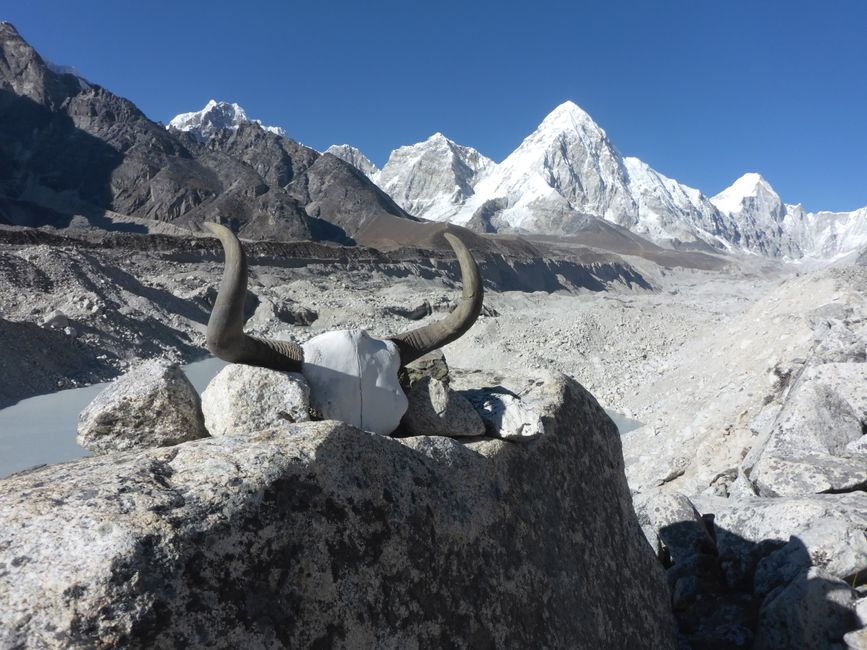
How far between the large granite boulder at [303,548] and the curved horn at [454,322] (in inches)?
A: 19.6

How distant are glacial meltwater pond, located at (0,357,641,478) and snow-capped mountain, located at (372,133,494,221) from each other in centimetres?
14072

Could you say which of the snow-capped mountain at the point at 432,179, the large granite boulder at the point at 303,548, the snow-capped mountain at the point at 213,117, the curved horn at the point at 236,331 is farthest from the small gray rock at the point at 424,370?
the snow-capped mountain at the point at 213,117

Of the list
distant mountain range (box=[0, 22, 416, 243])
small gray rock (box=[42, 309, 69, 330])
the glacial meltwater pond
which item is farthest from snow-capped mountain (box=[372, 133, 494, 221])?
the glacial meltwater pond

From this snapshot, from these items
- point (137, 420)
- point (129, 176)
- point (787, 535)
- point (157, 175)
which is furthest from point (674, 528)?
point (129, 176)

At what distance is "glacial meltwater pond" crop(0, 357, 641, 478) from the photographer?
927 centimetres

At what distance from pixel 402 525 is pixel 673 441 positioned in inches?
324

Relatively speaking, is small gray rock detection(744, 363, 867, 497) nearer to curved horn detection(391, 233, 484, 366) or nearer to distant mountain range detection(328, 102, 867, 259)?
curved horn detection(391, 233, 484, 366)

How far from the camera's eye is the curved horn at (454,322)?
2.61m

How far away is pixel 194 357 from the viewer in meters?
18.8

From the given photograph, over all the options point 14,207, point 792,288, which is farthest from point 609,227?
point 792,288

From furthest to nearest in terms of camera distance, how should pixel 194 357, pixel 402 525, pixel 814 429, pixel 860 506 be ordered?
1. pixel 194 357
2. pixel 814 429
3. pixel 860 506
4. pixel 402 525

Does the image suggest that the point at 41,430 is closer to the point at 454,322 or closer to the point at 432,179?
the point at 454,322

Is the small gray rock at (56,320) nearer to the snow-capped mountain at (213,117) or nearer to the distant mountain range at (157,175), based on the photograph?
the distant mountain range at (157,175)

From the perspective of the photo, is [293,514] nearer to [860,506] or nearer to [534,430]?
[534,430]
